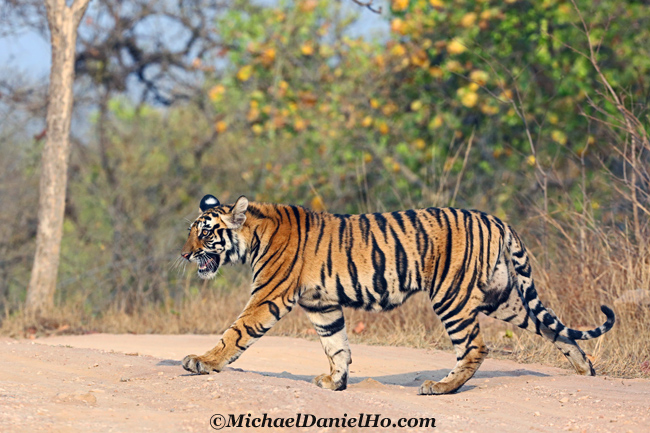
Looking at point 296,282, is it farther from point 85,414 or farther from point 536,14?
point 536,14

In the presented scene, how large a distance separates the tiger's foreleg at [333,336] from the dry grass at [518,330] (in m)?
2.22

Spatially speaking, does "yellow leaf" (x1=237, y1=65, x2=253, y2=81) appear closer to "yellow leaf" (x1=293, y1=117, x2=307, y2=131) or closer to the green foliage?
the green foliage

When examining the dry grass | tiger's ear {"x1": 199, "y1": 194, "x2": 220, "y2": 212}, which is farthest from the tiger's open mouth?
the dry grass

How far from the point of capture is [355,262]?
5.49 metres

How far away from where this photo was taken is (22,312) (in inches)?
372

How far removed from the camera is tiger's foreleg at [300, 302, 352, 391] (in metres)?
5.54

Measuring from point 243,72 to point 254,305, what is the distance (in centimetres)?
901

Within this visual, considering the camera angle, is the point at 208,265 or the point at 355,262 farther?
the point at 208,265

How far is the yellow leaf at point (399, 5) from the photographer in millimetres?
12312

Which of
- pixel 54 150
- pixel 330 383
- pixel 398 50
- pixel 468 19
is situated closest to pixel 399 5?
pixel 398 50

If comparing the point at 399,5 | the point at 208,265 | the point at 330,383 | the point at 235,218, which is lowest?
the point at 330,383

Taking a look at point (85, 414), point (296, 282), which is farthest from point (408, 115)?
point (85, 414)

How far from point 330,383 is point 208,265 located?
1190 millimetres

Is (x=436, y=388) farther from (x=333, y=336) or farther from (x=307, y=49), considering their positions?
(x=307, y=49)
